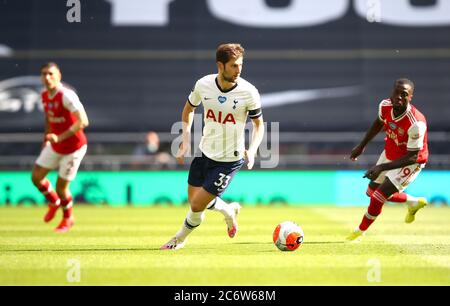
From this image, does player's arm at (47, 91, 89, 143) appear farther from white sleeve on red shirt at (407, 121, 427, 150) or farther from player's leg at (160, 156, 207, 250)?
white sleeve on red shirt at (407, 121, 427, 150)

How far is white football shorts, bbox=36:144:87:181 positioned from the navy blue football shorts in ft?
8.77

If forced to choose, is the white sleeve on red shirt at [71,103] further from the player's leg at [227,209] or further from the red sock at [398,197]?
the red sock at [398,197]

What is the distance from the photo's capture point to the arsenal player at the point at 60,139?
11156 mm

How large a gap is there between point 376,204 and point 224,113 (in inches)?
104

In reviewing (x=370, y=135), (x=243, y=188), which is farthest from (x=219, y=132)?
(x=243, y=188)

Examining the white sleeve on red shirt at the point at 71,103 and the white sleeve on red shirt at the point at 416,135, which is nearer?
the white sleeve on red shirt at the point at 416,135

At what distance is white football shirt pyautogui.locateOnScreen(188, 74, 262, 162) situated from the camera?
30.5ft

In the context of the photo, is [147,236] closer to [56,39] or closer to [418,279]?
[418,279]

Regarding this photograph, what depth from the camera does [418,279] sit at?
754 centimetres

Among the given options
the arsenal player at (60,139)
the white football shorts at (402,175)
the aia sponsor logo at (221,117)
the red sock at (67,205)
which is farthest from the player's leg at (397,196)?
the red sock at (67,205)

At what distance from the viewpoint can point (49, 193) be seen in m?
12.0

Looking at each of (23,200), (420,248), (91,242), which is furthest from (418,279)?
(23,200)

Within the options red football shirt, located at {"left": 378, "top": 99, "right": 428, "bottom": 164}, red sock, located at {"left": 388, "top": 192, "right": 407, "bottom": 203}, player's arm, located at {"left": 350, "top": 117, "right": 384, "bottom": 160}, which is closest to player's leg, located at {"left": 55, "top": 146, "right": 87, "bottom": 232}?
player's arm, located at {"left": 350, "top": 117, "right": 384, "bottom": 160}
